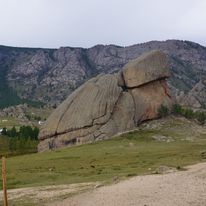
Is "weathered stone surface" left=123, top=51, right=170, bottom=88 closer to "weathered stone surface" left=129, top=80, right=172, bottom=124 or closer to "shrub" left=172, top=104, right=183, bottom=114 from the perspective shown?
"weathered stone surface" left=129, top=80, right=172, bottom=124

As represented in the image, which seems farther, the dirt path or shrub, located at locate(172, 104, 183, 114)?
shrub, located at locate(172, 104, 183, 114)

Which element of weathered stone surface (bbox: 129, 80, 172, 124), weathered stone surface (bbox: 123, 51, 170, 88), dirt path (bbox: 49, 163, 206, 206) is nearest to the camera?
dirt path (bbox: 49, 163, 206, 206)

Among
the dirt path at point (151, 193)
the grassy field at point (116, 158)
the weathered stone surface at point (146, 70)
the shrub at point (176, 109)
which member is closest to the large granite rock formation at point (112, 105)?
the weathered stone surface at point (146, 70)

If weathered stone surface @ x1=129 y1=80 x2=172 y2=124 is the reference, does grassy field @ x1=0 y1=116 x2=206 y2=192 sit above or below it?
below

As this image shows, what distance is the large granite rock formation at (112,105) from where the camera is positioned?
394ft

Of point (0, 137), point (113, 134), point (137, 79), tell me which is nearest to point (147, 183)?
point (113, 134)

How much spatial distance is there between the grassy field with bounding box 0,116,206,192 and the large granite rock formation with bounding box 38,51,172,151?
19.6ft

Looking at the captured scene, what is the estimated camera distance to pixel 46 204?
36.0 meters

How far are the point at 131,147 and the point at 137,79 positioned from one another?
27.2 meters

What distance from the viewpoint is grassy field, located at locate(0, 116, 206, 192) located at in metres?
62.1

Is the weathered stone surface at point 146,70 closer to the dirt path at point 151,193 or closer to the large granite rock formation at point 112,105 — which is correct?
the large granite rock formation at point 112,105

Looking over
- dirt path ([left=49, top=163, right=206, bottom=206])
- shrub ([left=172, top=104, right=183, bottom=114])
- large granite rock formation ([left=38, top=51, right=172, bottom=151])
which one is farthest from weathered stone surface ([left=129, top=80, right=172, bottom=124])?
dirt path ([left=49, top=163, right=206, bottom=206])

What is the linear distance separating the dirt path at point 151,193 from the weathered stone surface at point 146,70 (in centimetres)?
8380

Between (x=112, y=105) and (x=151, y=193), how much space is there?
88.5 metres
